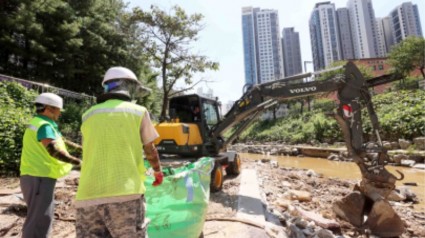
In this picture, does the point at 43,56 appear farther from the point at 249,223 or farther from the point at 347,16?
the point at 347,16

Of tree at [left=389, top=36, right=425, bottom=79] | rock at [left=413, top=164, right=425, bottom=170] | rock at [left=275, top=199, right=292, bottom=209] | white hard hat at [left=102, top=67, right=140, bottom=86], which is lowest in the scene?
rock at [left=275, top=199, right=292, bottom=209]

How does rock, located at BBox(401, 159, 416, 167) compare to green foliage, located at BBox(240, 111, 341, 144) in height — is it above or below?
below

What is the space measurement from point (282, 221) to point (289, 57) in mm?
66808

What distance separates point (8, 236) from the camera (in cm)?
324

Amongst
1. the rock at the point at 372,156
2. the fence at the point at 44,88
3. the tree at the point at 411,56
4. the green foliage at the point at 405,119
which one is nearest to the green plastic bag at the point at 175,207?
the rock at the point at 372,156

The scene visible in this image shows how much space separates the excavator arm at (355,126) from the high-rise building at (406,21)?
70.2m

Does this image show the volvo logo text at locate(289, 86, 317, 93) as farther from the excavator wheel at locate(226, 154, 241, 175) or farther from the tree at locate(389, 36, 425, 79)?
the tree at locate(389, 36, 425, 79)

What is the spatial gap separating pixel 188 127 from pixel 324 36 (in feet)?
211

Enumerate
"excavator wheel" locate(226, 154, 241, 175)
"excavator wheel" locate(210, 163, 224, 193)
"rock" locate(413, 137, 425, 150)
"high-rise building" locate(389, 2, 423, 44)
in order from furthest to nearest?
"high-rise building" locate(389, 2, 423, 44)
"rock" locate(413, 137, 425, 150)
"excavator wheel" locate(226, 154, 241, 175)
"excavator wheel" locate(210, 163, 224, 193)

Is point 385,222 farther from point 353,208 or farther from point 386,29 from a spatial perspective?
point 386,29

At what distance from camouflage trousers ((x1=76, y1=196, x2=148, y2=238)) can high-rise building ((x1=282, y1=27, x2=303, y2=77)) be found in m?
66.9

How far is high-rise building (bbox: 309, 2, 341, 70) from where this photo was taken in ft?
197

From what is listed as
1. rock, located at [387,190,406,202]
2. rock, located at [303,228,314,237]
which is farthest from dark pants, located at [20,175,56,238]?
rock, located at [387,190,406,202]

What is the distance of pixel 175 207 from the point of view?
2.54 m
